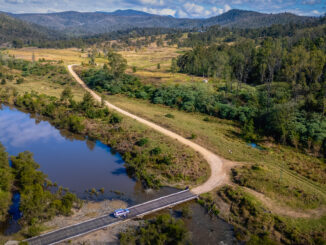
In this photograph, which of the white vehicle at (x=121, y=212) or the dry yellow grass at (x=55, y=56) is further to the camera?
the dry yellow grass at (x=55, y=56)

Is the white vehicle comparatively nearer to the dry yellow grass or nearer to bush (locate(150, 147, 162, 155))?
bush (locate(150, 147, 162, 155))

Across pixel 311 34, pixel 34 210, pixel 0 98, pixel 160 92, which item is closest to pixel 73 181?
pixel 34 210

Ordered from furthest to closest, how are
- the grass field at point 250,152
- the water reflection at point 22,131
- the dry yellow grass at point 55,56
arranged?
the dry yellow grass at point 55,56
the water reflection at point 22,131
the grass field at point 250,152

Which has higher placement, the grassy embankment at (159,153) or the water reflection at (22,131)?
the grassy embankment at (159,153)

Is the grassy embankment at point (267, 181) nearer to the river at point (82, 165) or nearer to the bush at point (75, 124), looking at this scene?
the river at point (82, 165)

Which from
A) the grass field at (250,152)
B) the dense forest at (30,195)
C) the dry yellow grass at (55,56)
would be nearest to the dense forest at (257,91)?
the grass field at (250,152)
